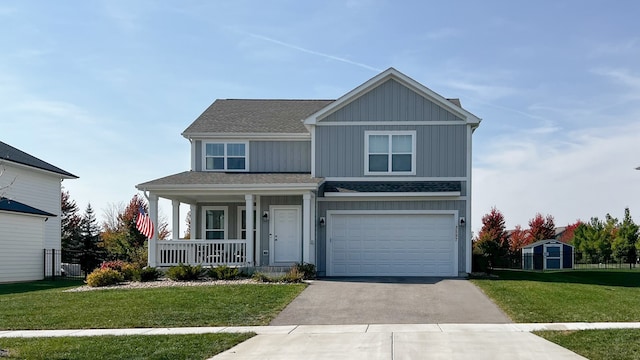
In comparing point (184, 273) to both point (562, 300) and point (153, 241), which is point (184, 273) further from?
point (562, 300)

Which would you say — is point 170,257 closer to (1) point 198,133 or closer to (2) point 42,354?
(1) point 198,133

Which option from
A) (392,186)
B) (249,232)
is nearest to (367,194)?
(392,186)

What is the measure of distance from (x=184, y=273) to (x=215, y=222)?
17.0ft

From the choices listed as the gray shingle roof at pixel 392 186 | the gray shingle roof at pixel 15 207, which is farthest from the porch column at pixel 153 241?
the gray shingle roof at pixel 15 207

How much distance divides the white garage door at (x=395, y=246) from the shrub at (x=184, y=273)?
4.61 meters

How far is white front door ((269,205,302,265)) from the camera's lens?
941 inches

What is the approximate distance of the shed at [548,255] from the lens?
3597 cm

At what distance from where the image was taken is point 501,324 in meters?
14.1

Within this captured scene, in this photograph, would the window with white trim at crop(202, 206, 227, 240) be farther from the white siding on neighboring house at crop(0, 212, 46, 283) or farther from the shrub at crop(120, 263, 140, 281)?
the white siding on neighboring house at crop(0, 212, 46, 283)

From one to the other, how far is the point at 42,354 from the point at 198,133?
14.7m

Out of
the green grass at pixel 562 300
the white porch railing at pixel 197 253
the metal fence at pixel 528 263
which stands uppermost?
the white porch railing at pixel 197 253

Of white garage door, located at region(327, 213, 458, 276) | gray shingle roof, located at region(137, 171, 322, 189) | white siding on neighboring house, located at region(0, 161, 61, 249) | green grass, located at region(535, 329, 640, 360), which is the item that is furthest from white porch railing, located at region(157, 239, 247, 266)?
green grass, located at region(535, 329, 640, 360)

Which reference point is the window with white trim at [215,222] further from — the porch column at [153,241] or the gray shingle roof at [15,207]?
the gray shingle roof at [15,207]

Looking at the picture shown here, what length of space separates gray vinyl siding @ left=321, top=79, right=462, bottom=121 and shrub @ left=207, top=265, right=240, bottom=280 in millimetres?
6285
